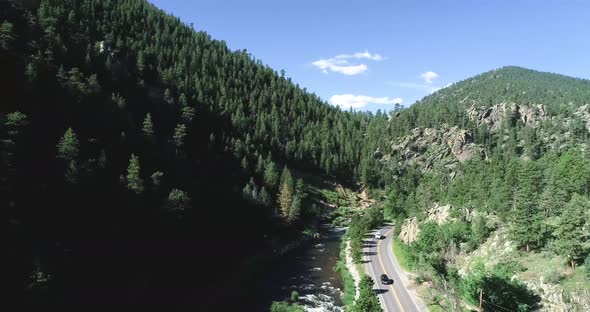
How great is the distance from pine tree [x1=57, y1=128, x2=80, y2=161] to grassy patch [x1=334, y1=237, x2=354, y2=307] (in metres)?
→ 48.5

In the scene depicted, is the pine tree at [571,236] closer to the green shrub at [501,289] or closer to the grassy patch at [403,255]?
the green shrub at [501,289]

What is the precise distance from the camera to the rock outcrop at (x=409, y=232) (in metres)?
83.8

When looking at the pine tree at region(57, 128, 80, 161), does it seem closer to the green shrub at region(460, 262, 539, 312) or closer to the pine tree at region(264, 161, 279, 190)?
the green shrub at region(460, 262, 539, 312)

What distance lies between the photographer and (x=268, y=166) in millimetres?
133250

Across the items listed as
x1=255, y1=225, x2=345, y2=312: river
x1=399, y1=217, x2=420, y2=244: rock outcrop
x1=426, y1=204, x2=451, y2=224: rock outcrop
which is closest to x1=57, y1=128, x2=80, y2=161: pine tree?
x1=255, y1=225, x2=345, y2=312: river

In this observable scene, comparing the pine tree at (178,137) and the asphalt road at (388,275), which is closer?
the asphalt road at (388,275)

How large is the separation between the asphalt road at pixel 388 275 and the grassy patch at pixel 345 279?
13.2 ft

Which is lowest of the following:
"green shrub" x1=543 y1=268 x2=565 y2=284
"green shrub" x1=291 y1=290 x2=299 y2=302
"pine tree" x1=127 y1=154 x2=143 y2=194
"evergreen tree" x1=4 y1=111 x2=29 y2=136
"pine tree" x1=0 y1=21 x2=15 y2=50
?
"green shrub" x1=291 y1=290 x2=299 y2=302

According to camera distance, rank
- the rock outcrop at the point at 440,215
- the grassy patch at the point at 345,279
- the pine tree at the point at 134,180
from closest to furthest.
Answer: the grassy patch at the point at 345,279 < the pine tree at the point at 134,180 < the rock outcrop at the point at 440,215

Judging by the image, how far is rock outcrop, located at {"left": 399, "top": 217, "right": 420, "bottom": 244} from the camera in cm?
8383

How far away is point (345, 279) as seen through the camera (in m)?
68.4

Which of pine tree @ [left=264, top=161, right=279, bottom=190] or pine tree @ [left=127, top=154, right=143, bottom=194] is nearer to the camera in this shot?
pine tree @ [left=127, top=154, right=143, bottom=194]

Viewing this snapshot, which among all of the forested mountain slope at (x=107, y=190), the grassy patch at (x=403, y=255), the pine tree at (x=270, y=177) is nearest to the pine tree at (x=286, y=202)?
the forested mountain slope at (x=107, y=190)

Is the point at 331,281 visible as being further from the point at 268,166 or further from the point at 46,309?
the point at 268,166
